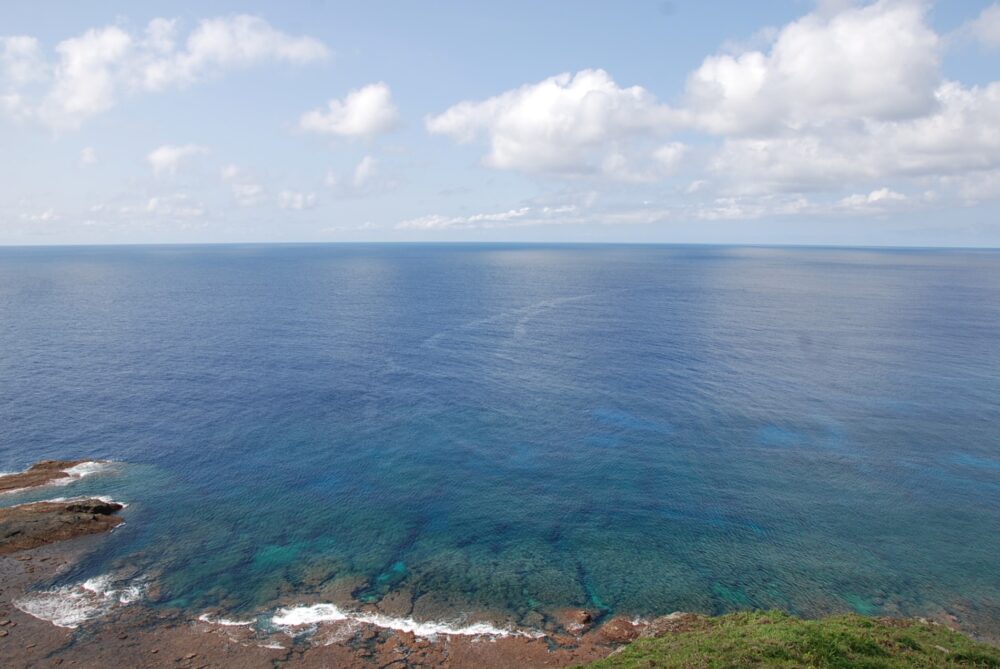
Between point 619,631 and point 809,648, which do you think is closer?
point 809,648

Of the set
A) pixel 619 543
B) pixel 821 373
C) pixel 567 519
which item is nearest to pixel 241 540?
pixel 567 519

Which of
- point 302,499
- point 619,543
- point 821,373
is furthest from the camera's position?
point 821,373

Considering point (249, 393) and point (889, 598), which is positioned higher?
point (249, 393)

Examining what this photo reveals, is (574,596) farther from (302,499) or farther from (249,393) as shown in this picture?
(249,393)

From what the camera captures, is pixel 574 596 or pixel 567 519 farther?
pixel 567 519

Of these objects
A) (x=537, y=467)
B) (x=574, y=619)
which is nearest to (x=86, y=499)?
(x=537, y=467)

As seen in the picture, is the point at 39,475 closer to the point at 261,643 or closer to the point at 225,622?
the point at 225,622

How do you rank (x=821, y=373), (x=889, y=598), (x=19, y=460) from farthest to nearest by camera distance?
(x=821, y=373), (x=19, y=460), (x=889, y=598)
